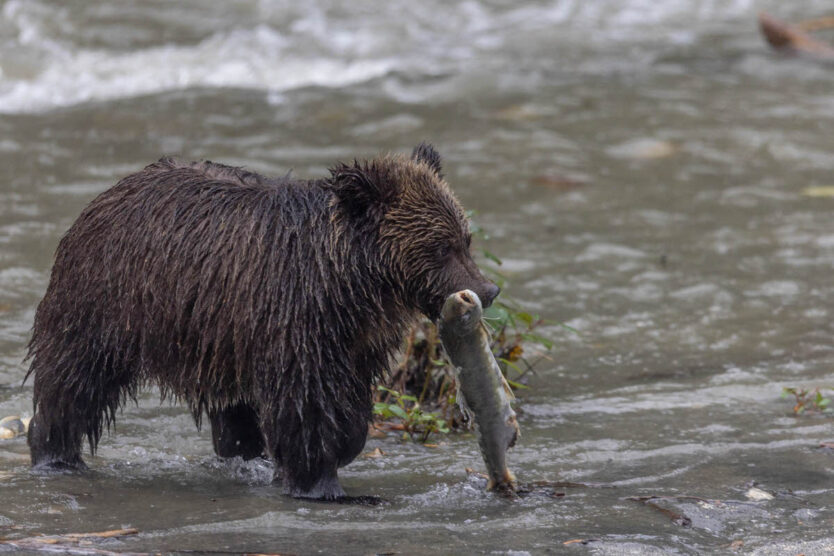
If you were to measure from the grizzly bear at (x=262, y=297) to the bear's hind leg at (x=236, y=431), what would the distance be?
0.79ft

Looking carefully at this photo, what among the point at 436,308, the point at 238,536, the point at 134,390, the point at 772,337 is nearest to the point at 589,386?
the point at 772,337

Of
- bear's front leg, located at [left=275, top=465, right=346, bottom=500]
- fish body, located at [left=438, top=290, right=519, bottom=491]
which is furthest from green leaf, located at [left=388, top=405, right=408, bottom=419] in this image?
fish body, located at [left=438, top=290, right=519, bottom=491]

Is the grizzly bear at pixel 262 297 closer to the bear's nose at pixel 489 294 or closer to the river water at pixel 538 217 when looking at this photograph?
the bear's nose at pixel 489 294

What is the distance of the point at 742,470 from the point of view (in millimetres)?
5676

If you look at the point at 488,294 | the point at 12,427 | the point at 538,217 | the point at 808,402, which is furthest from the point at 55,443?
the point at 538,217

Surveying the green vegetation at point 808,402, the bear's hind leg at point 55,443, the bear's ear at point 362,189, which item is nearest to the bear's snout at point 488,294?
the bear's ear at point 362,189

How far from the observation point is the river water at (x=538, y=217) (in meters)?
4.96

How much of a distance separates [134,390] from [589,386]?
2.78 meters

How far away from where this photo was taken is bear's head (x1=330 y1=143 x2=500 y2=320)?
5.17 m

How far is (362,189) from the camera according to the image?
17.1ft

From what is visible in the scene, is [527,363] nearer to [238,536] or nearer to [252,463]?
[252,463]

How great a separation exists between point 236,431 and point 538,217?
4798 mm

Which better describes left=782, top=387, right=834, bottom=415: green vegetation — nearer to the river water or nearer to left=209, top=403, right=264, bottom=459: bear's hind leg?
the river water

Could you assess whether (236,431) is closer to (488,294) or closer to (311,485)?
(311,485)
